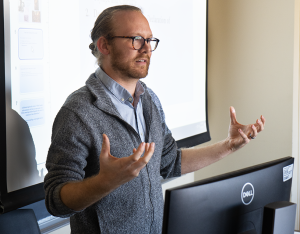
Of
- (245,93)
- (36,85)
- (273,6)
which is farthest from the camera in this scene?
(245,93)

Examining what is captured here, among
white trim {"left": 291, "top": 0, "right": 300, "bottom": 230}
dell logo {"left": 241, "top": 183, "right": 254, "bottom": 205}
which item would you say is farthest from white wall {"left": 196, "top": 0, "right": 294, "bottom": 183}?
dell logo {"left": 241, "top": 183, "right": 254, "bottom": 205}

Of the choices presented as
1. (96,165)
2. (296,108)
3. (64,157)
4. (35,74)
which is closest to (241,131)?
(96,165)

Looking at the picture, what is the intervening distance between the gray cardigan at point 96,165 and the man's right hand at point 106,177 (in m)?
0.04

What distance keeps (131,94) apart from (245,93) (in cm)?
166

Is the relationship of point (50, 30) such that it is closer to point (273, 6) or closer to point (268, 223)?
point (268, 223)

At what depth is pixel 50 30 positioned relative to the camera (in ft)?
4.58

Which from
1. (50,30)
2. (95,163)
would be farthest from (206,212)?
(50,30)

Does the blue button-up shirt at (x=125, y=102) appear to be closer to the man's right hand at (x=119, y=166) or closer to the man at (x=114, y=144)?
the man at (x=114, y=144)

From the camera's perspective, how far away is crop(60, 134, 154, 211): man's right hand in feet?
2.82

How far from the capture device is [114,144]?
3.96 feet

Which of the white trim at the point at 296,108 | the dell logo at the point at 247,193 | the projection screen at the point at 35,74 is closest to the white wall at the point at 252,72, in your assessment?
the white trim at the point at 296,108

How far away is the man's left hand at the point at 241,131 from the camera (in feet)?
4.44

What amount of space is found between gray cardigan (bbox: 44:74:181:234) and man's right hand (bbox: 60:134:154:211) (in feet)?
0.13

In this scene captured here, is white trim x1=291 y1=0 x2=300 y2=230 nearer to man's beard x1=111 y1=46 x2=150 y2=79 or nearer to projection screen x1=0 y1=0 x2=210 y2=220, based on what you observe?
projection screen x1=0 y1=0 x2=210 y2=220
